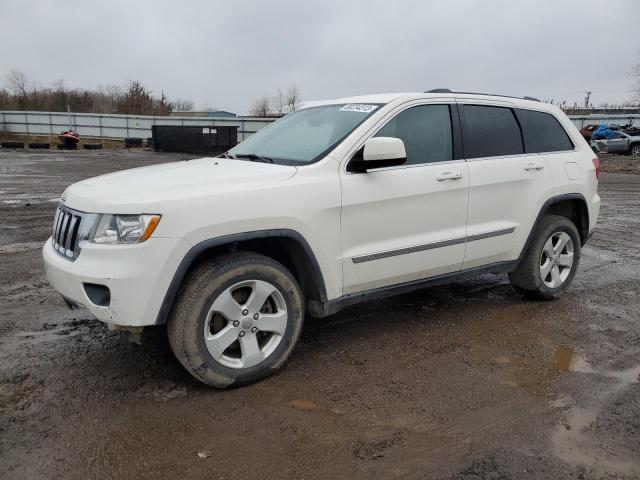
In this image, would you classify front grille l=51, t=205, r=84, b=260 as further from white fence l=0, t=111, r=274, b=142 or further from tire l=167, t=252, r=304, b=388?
white fence l=0, t=111, r=274, b=142

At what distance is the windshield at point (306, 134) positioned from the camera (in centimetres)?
373

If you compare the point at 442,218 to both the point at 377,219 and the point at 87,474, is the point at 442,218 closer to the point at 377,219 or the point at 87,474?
the point at 377,219

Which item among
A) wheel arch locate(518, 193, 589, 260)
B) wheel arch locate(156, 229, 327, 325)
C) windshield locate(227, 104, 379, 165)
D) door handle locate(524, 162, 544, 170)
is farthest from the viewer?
wheel arch locate(518, 193, 589, 260)

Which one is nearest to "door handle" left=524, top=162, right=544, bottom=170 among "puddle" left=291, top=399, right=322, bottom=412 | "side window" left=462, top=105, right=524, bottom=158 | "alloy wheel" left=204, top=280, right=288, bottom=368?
"side window" left=462, top=105, right=524, bottom=158

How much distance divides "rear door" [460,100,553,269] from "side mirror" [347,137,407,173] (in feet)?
3.05

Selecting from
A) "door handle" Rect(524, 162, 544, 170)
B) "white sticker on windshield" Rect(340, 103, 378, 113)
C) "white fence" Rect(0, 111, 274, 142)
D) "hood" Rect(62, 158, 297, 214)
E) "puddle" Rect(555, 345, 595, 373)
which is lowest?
"puddle" Rect(555, 345, 595, 373)

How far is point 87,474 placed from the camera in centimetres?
248

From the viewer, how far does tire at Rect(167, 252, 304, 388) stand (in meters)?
3.05

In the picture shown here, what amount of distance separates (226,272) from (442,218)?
1.77 m

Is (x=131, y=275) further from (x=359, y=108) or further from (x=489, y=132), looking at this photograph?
(x=489, y=132)

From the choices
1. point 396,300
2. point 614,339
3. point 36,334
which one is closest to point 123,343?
point 36,334

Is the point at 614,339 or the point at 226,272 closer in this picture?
the point at 226,272

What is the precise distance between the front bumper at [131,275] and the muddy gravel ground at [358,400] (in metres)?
0.60

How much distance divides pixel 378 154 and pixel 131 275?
170 cm
